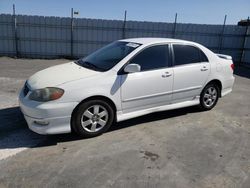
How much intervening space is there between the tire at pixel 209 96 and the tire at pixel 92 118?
7.51 ft

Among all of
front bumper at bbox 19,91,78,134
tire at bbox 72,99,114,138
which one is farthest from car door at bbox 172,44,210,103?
front bumper at bbox 19,91,78,134

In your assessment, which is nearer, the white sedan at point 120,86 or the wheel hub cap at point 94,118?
the white sedan at point 120,86

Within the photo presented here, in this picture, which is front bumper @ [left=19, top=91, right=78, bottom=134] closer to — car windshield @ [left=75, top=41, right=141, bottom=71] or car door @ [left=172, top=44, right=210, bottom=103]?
car windshield @ [left=75, top=41, right=141, bottom=71]

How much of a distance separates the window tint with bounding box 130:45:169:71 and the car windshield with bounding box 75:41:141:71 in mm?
197

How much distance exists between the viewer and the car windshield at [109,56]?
4539 millimetres

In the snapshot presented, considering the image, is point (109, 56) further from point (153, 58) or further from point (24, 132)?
point (24, 132)

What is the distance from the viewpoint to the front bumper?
3.81 metres

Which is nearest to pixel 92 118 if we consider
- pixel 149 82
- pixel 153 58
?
pixel 149 82

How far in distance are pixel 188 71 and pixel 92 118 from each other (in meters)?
2.19

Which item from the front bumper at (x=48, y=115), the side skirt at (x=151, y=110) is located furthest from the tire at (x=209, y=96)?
the front bumper at (x=48, y=115)

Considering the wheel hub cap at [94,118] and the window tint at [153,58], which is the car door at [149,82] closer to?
the window tint at [153,58]

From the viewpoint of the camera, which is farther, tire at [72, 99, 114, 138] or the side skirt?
the side skirt

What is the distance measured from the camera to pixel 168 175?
129 inches

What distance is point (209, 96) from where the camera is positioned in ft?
18.8
